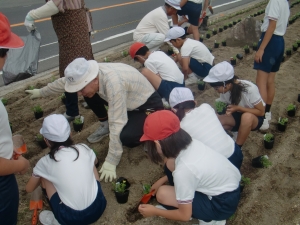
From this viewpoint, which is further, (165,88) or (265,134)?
(165,88)

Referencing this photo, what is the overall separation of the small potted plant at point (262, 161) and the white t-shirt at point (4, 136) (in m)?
2.57

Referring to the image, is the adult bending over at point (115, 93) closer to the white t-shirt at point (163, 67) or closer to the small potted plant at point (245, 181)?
the white t-shirt at point (163, 67)

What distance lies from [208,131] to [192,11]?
4218 mm

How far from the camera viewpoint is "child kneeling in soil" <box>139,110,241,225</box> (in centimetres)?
239

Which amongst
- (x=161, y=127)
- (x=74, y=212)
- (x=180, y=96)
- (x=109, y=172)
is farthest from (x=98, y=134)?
(x=161, y=127)

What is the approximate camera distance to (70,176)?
2.60 metres

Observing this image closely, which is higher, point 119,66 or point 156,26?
point 119,66

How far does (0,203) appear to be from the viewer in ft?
6.81

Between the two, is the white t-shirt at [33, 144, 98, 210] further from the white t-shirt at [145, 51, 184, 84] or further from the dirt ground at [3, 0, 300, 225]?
the white t-shirt at [145, 51, 184, 84]

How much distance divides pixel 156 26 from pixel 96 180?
3.94 m

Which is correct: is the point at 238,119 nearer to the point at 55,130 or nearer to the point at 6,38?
the point at 55,130

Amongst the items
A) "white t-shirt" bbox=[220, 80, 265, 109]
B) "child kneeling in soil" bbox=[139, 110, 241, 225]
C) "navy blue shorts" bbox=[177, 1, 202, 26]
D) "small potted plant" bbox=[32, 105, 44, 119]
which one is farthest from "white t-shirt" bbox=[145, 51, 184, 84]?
"navy blue shorts" bbox=[177, 1, 202, 26]

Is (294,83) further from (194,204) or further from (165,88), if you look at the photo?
(194,204)

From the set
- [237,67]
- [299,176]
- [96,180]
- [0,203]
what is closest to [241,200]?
[299,176]
